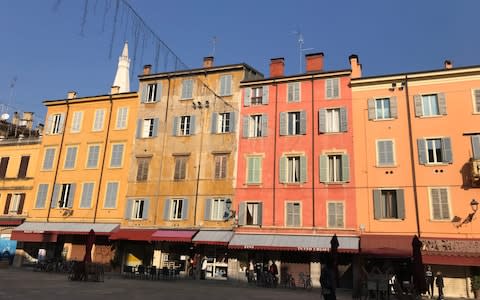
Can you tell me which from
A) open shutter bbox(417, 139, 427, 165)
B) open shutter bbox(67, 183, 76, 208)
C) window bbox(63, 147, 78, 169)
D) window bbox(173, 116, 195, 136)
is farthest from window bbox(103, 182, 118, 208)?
open shutter bbox(417, 139, 427, 165)

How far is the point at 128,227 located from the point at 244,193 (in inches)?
379

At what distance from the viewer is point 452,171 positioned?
24.5 m

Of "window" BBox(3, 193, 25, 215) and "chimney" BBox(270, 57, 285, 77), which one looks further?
"window" BBox(3, 193, 25, 215)

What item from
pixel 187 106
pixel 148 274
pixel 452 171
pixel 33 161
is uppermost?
pixel 187 106

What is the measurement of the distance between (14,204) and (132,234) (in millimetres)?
13683

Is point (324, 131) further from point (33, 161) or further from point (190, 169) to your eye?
point (33, 161)

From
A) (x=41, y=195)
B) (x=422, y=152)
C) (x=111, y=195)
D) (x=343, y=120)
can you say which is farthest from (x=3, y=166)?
(x=422, y=152)

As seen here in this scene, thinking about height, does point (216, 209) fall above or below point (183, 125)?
below

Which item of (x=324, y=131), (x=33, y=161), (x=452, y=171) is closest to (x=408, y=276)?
(x=452, y=171)

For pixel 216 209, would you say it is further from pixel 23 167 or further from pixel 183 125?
pixel 23 167

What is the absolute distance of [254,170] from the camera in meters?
29.5

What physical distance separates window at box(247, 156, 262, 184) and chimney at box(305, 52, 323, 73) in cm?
776

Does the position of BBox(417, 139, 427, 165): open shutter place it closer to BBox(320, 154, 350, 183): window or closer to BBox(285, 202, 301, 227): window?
BBox(320, 154, 350, 183): window

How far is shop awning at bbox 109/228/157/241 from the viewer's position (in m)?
29.6
